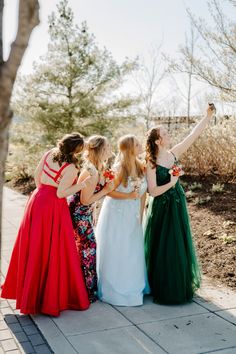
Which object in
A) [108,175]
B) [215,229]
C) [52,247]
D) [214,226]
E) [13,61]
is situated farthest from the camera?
[214,226]

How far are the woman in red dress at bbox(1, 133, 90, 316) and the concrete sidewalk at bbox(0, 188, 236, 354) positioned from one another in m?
0.18

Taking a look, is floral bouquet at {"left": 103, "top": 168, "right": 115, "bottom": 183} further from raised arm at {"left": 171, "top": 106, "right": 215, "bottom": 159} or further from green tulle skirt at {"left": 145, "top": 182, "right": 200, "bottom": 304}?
raised arm at {"left": 171, "top": 106, "right": 215, "bottom": 159}

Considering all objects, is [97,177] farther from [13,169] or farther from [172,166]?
[13,169]

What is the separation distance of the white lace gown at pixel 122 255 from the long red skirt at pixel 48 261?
345 millimetres

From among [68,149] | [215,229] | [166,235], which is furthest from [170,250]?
[215,229]

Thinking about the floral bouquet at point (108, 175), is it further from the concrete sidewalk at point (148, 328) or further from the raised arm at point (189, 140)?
the concrete sidewalk at point (148, 328)

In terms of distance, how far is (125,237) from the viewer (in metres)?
5.05

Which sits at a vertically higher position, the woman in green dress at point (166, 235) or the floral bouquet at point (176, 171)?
the floral bouquet at point (176, 171)

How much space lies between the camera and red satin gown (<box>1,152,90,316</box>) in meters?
4.62

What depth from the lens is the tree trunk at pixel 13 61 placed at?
7.44ft

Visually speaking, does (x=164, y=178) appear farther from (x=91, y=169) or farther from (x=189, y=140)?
(x=91, y=169)

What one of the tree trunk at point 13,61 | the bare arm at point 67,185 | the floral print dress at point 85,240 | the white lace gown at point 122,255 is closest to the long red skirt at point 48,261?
the bare arm at point 67,185

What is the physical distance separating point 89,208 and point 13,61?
2.98 meters

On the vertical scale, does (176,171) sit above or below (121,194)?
above
